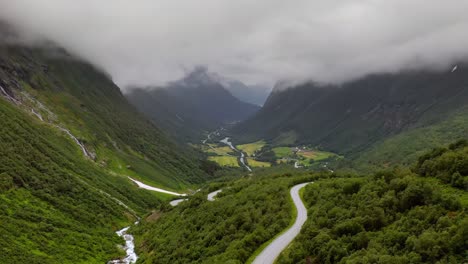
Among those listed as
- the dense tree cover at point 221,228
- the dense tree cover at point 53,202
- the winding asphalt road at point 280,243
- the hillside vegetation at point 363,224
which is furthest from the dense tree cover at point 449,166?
the dense tree cover at point 53,202

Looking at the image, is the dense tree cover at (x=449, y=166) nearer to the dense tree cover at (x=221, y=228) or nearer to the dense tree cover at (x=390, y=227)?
the dense tree cover at (x=390, y=227)

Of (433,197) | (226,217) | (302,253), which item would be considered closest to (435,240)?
(433,197)

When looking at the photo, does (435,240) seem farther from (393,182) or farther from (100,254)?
(100,254)

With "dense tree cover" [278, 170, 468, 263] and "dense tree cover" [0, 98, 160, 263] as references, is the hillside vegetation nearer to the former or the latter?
"dense tree cover" [278, 170, 468, 263]

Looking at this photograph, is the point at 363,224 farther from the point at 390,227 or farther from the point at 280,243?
the point at 280,243

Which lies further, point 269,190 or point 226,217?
point 269,190

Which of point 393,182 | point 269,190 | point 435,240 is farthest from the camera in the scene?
point 269,190
